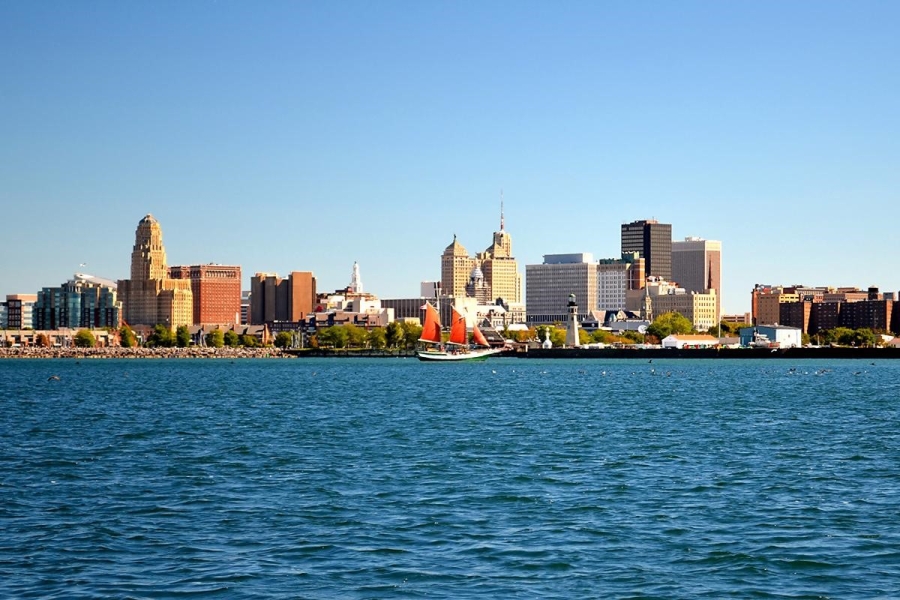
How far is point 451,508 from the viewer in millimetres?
30109

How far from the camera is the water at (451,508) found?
22.7 m

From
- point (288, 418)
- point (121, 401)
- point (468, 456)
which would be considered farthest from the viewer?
point (121, 401)

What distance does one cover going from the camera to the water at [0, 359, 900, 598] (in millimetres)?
22719

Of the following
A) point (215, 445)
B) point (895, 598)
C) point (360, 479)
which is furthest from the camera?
point (215, 445)

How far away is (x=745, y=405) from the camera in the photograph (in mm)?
73250

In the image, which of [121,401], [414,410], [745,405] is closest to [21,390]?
[121,401]

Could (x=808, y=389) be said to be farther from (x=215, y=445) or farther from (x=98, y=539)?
(x=98, y=539)

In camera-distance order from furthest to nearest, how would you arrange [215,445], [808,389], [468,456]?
[808,389] < [215,445] < [468,456]

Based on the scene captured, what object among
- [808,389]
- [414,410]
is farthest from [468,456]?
[808,389]

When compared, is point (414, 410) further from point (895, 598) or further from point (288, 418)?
point (895, 598)

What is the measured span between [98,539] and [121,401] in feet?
182

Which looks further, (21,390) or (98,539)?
(21,390)

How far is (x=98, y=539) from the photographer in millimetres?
26281

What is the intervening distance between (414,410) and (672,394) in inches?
1033
